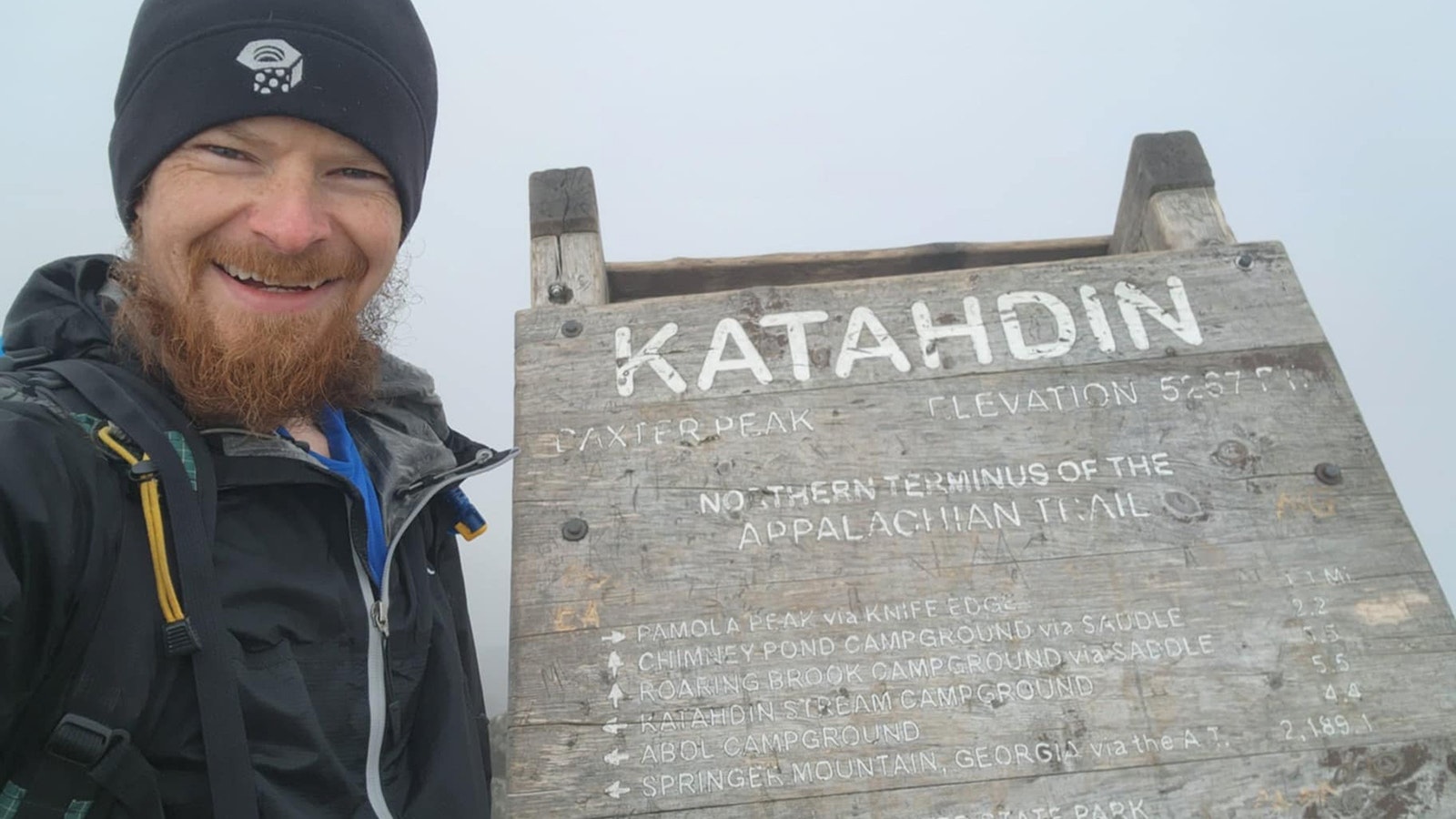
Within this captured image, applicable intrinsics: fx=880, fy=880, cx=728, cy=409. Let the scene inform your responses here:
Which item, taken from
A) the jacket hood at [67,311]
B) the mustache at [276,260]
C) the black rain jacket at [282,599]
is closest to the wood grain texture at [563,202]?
the mustache at [276,260]

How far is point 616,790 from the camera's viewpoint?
1618 millimetres

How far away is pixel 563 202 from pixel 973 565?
4.52 feet

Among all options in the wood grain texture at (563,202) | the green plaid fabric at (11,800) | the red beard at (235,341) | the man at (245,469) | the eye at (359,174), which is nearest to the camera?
the green plaid fabric at (11,800)

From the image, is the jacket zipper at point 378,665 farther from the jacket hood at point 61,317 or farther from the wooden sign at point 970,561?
the jacket hood at point 61,317

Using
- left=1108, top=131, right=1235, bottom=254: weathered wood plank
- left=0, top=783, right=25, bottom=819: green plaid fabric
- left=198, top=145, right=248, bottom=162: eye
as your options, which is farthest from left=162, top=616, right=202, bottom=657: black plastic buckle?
left=1108, top=131, right=1235, bottom=254: weathered wood plank

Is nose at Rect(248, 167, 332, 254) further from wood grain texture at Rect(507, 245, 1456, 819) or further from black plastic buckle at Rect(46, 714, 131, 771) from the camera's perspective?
black plastic buckle at Rect(46, 714, 131, 771)

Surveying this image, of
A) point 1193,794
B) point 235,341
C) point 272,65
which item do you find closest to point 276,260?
point 235,341

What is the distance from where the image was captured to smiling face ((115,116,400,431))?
71.2 inches

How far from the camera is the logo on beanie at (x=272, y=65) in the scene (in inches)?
72.3

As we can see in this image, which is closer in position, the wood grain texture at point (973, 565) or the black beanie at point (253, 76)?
the wood grain texture at point (973, 565)

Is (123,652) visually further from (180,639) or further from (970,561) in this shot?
(970,561)

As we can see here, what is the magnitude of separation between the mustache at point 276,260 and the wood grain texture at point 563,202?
50cm

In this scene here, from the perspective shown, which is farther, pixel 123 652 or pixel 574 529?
pixel 574 529

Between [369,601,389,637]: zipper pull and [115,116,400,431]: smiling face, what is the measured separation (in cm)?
43
